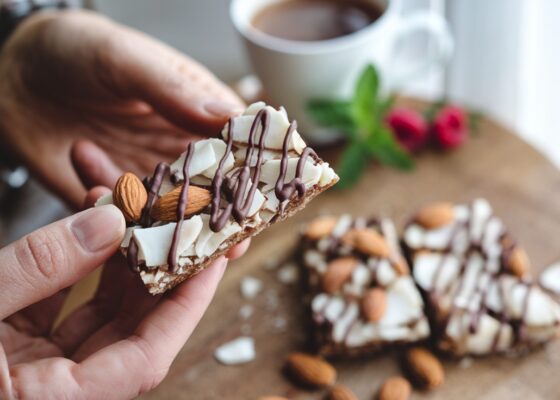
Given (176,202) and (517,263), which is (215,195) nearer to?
(176,202)

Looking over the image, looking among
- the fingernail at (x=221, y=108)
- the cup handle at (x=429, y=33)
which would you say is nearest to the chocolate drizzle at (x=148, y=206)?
the fingernail at (x=221, y=108)

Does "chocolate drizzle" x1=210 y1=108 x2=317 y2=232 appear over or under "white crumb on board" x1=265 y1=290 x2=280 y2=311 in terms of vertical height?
over

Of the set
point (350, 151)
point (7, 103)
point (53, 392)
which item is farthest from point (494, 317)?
point (7, 103)

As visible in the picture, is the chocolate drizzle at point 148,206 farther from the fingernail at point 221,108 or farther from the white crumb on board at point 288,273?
the white crumb on board at point 288,273

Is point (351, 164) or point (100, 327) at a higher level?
point (351, 164)

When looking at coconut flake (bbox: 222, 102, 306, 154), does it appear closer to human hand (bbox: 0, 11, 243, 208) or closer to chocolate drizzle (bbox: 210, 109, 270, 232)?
chocolate drizzle (bbox: 210, 109, 270, 232)

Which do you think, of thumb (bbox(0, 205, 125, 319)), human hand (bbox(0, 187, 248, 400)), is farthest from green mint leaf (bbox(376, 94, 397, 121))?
thumb (bbox(0, 205, 125, 319))

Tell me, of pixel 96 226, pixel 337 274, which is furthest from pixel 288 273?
pixel 96 226
